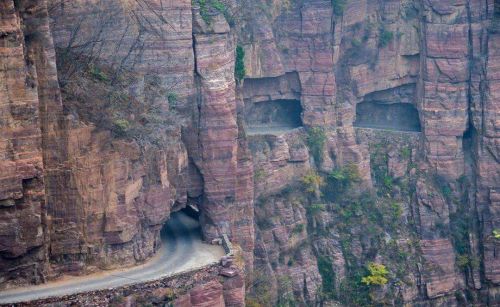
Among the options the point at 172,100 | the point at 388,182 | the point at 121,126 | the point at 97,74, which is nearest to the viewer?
the point at 121,126

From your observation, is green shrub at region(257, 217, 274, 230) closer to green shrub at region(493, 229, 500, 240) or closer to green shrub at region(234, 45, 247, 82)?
green shrub at region(234, 45, 247, 82)

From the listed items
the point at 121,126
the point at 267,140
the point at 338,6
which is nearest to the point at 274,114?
the point at 267,140

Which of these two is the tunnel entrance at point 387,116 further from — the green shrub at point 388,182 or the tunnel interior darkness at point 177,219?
the tunnel interior darkness at point 177,219

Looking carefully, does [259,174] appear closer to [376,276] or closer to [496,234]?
[376,276]

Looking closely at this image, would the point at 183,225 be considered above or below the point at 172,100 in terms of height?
below

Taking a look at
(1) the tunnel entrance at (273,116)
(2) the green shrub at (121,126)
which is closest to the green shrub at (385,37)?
(1) the tunnel entrance at (273,116)

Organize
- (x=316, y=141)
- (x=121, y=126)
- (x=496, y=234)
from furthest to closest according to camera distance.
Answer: (x=496, y=234)
(x=316, y=141)
(x=121, y=126)
